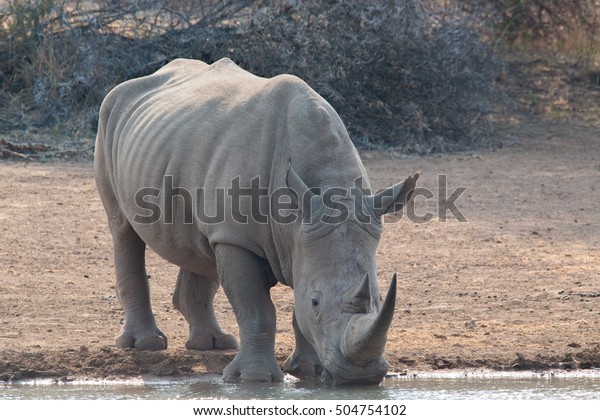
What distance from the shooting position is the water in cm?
610

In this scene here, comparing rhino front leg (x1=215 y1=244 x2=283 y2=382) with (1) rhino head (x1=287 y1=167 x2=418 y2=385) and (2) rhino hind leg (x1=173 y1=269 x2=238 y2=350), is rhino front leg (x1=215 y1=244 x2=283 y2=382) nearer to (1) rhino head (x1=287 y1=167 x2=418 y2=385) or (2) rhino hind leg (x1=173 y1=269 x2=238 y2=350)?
(1) rhino head (x1=287 y1=167 x2=418 y2=385)

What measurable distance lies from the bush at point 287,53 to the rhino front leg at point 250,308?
26.1 ft

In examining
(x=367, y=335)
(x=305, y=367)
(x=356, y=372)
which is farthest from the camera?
(x=305, y=367)

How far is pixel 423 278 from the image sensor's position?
884 centimetres

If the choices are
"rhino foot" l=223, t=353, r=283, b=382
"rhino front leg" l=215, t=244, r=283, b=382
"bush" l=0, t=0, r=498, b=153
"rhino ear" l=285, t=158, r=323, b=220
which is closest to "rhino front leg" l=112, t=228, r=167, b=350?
"rhino foot" l=223, t=353, r=283, b=382

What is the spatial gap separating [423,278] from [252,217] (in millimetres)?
3025

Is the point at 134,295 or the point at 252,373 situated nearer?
the point at 252,373

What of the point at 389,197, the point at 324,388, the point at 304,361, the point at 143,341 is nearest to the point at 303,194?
the point at 389,197

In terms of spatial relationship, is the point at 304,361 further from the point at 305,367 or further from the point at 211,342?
the point at 211,342

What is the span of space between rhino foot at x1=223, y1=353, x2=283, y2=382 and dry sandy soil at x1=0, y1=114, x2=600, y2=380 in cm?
46

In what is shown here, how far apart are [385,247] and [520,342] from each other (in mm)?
2741

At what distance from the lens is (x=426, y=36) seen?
47.4 ft

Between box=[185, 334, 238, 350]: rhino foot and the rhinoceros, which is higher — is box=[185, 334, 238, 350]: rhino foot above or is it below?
below
